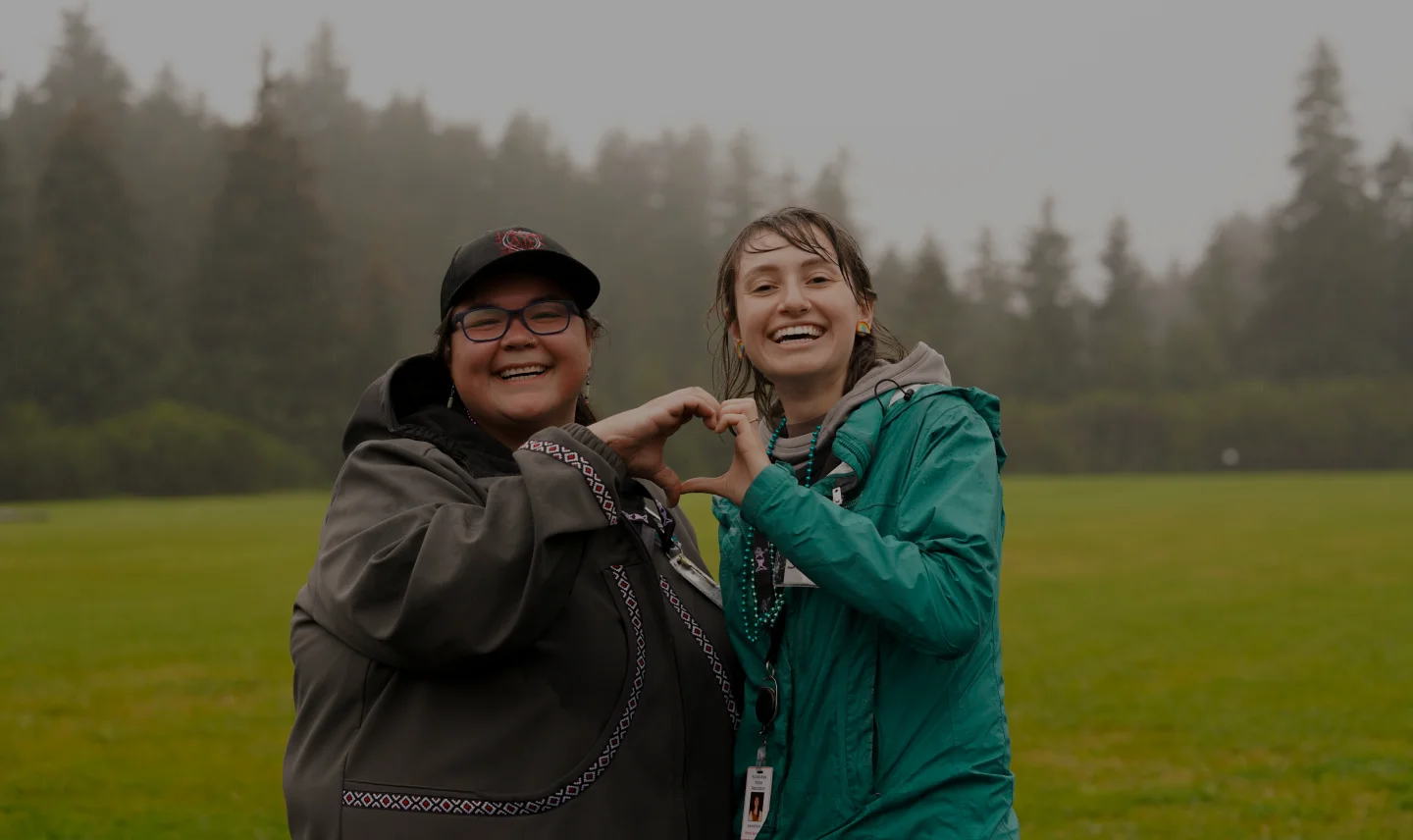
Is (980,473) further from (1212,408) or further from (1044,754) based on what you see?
(1212,408)

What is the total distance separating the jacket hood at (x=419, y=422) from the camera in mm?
3029

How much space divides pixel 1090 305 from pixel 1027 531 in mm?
57496

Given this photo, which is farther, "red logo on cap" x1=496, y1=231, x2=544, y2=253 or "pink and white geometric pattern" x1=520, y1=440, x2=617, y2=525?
"red logo on cap" x1=496, y1=231, x2=544, y2=253

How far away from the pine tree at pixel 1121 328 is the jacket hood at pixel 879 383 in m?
77.7

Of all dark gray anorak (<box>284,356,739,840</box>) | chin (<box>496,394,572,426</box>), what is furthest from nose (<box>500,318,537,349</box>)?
dark gray anorak (<box>284,356,739,840</box>)

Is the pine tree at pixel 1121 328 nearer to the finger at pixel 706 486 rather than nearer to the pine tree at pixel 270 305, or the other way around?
the pine tree at pixel 270 305

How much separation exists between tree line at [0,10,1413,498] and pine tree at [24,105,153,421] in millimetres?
141

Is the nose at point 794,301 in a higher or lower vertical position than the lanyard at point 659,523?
higher

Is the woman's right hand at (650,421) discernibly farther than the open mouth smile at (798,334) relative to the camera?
No

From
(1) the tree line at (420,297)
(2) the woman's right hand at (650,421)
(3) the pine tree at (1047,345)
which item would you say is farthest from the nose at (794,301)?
(3) the pine tree at (1047,345)

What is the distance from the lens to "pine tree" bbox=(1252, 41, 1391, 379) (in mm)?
74562

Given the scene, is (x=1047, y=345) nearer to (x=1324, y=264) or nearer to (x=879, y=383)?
(x=1324, y=264)

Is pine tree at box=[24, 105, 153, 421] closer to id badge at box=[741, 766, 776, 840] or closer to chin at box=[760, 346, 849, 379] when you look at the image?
chin at box=[760, 346, 849, 379]

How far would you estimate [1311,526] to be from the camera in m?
28.2
